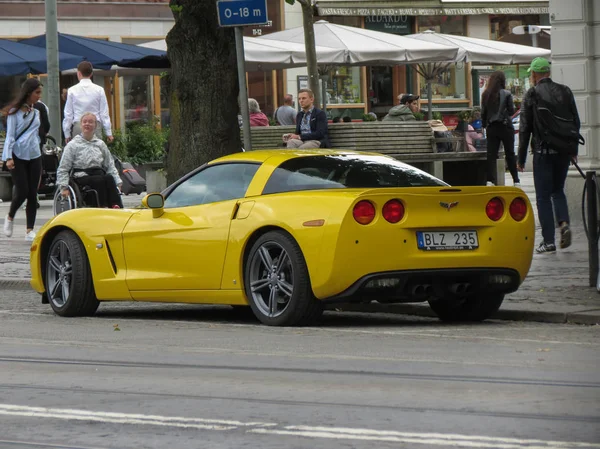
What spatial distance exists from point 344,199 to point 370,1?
113 feet

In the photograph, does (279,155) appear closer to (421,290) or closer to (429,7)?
(421,290)

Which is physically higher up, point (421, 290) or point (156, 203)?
point (156, 203)

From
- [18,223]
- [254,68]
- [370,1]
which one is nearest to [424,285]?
[18,223]

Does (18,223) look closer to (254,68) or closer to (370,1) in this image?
(254,68)

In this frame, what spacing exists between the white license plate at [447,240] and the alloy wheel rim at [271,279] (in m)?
0.86

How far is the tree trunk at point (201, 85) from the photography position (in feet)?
51.8

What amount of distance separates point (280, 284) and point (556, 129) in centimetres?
573

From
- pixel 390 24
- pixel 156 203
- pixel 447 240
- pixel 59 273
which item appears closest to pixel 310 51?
pixel 59 273

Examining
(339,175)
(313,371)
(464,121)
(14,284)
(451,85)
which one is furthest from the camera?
(451,85)

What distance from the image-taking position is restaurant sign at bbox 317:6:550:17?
43000 millimetres

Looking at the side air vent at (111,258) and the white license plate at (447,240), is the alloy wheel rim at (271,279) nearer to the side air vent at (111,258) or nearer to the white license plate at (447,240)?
the white license plate at (447,240)

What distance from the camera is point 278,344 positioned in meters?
9.18

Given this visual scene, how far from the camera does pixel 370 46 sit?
29406 millimetres

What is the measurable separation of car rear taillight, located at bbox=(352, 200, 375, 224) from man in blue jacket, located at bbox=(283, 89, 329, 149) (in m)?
8.53
